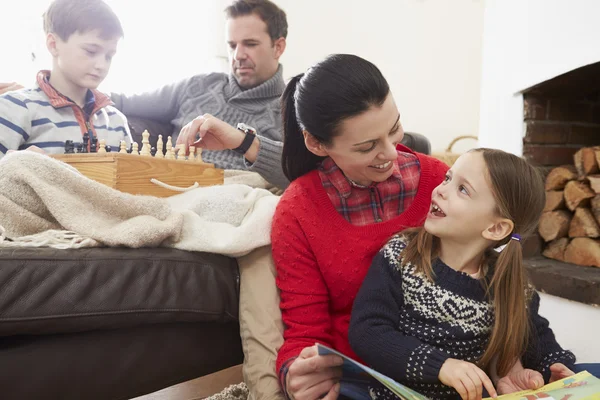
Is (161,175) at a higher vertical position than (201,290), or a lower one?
higher

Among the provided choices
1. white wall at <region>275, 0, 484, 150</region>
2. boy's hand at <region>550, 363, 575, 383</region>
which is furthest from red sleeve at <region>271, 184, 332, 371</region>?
white wall at <region>275, 0, 484, 150</region>

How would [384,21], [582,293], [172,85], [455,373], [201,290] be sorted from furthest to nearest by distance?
[384,21], [172,85], [582,293], [201,290], [455,373]

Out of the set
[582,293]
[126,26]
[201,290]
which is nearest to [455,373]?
[201,290]

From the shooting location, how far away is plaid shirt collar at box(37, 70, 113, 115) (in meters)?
1.33

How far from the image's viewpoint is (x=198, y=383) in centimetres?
149

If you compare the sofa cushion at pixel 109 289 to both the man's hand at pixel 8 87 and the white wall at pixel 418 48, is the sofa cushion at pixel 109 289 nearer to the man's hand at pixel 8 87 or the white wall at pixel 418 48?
the man's hand at pixel 8 87

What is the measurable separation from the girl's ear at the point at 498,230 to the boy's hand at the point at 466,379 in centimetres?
23

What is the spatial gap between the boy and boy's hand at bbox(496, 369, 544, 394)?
106 centimetres

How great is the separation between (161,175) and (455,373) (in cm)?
70

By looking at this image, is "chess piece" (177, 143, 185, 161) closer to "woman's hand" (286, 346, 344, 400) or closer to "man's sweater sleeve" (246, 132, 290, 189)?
"man's sweater sleeve" (246, 132, 290, 189)

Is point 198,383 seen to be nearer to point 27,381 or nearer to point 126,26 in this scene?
point 27,381

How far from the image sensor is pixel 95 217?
0.95 meters

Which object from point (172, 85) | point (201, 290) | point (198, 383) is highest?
point (172, 85)

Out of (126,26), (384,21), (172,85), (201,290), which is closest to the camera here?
(201,290)
